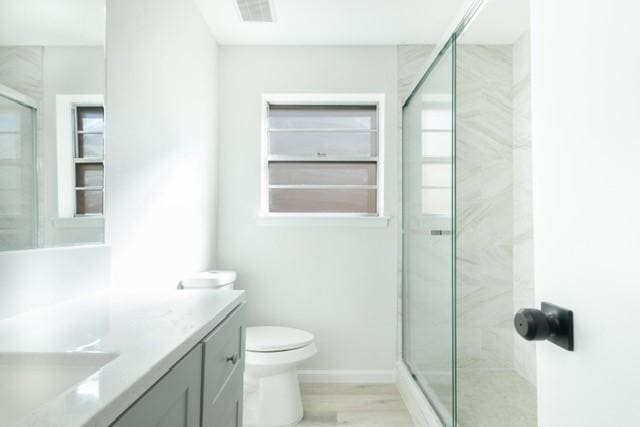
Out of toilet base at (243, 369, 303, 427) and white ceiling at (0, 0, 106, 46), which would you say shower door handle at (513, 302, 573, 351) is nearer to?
white ceiling at (0, 0, 106, 46)

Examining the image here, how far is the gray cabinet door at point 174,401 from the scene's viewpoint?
62 centimetres

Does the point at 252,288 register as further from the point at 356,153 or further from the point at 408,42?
the point at 408,42

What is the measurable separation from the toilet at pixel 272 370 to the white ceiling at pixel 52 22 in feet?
4.17

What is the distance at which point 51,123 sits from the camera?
1142mm

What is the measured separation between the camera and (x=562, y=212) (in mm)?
616

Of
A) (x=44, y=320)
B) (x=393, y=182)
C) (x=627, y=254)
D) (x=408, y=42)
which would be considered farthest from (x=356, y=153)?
(x=627, y=254)

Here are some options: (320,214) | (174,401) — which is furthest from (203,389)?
(320,214)

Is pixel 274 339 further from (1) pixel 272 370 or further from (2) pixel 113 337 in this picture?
(2) pixel 113 337

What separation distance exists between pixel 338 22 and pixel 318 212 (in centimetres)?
126

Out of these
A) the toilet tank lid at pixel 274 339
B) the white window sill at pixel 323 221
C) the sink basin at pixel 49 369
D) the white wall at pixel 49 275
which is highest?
the white window sill at pixel 323 221

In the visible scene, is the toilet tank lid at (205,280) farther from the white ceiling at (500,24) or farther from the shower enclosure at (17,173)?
the white ceiling at (500,24)

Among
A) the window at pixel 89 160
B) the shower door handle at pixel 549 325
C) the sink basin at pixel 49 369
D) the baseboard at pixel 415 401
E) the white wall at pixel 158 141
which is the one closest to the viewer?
the shower door handle at pixel 549 325

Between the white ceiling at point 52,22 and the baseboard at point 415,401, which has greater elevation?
the white ceiling at point 52,22

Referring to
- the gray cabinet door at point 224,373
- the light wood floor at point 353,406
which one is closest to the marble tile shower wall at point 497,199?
the light wood floor at point 353,406
